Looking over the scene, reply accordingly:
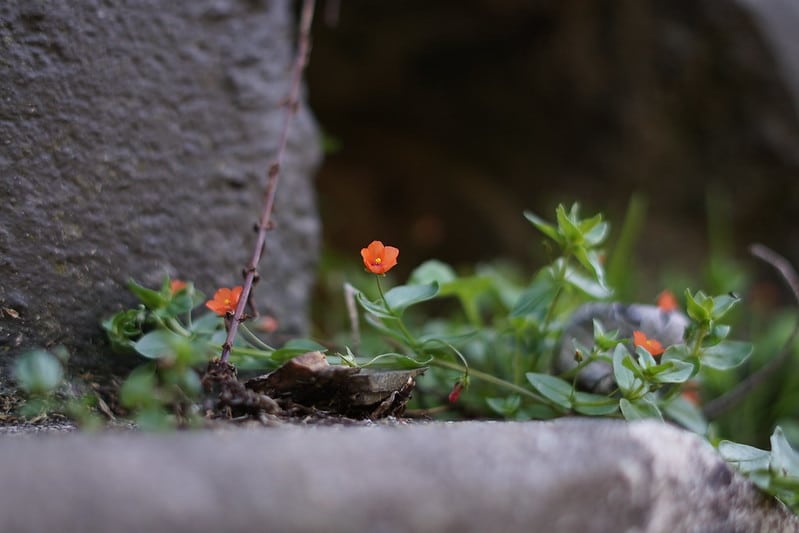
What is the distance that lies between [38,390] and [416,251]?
6.40 ft

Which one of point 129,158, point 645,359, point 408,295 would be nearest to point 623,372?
point 645,359

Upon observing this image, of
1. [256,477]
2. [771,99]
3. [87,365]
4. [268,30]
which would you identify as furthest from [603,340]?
[771,99]

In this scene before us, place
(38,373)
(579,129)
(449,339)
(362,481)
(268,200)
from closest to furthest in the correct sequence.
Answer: (362,481) < (38,373) < (449,339) < (268,200) < (579,129)

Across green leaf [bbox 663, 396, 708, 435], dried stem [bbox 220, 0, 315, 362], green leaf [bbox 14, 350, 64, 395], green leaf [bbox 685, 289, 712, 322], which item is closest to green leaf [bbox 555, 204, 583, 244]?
green leaf [bbox 685, 289, 712, 322]

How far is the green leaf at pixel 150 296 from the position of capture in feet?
3.25

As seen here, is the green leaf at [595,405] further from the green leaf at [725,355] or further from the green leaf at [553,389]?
the green leaf at [725,355]

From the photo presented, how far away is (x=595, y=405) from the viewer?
99 cm

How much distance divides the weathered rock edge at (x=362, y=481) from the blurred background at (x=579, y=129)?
1.11 metres

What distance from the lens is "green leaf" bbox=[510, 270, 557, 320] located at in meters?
1.12

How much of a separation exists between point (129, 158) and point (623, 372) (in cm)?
74

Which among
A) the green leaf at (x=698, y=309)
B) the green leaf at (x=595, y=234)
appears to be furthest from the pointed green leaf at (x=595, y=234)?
the green leaf at (x=698, y=309)

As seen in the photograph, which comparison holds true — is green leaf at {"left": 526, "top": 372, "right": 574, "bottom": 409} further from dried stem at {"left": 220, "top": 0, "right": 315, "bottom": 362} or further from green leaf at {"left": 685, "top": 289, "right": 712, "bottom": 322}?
dried stem at {"left": 220, "top": 0, "right": 315, "bottom": 362}

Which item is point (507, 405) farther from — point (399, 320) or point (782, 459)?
point (782, 459)

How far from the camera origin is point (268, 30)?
4.59ft
